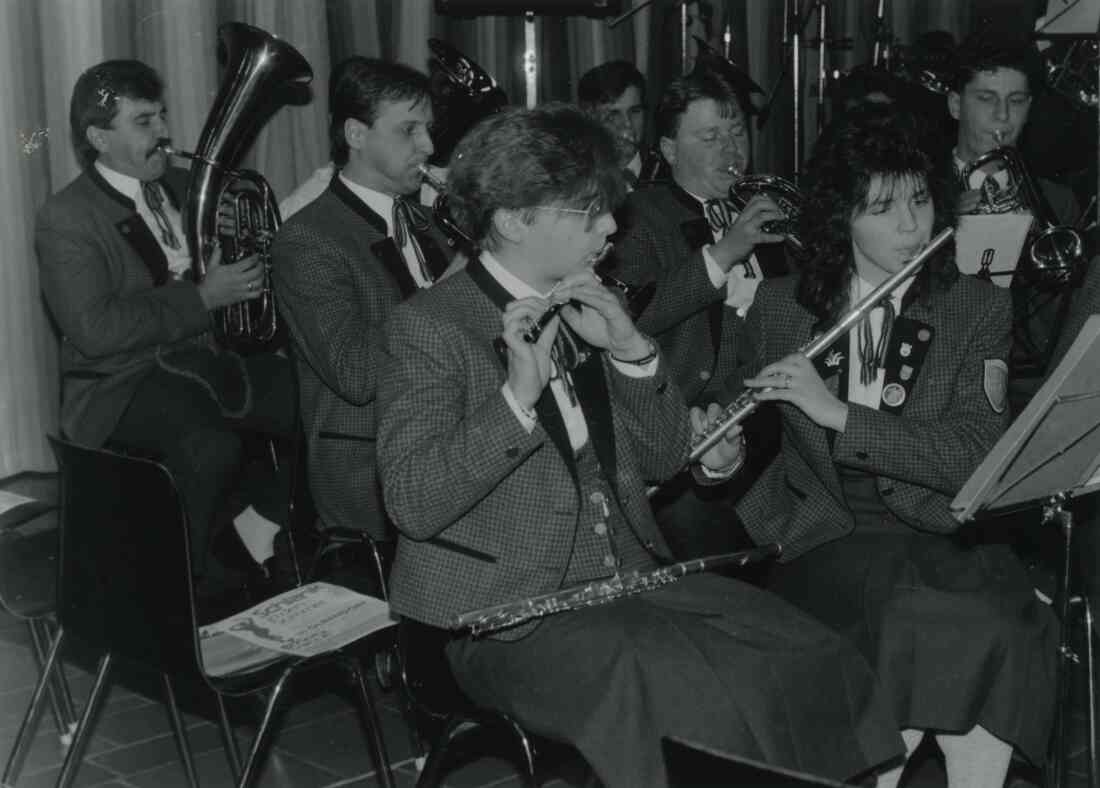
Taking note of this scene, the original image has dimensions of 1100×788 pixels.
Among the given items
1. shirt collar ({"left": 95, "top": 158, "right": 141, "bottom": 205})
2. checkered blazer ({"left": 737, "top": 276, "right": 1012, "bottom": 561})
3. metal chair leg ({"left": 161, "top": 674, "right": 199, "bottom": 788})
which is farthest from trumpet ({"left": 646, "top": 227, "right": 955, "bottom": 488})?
shirt collar ({"left": 95, "top": 158, "right": 141, "bottom": 205})

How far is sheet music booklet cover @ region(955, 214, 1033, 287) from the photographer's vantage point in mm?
3727

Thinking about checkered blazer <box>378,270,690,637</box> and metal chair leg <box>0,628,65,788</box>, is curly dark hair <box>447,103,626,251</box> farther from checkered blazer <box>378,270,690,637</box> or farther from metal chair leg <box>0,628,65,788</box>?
metal chair leg <box>0,628,65,788</box>

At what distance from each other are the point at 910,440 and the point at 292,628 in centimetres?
115

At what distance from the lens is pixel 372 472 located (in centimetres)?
332

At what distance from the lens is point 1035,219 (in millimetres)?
4211

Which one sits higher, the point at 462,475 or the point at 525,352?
the point at 525,352

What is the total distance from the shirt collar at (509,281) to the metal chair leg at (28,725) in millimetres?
1119

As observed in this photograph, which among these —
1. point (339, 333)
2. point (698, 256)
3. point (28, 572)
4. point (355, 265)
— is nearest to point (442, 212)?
point (355, 265)

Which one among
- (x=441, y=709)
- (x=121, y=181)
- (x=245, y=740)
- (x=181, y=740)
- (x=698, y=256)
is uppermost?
(x=121, y=181)

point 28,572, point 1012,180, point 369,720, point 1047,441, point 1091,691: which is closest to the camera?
point 1047,441

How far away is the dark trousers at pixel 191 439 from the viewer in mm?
3744

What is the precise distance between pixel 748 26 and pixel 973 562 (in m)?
4.02

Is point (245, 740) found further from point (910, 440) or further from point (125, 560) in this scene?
point (910, 440)

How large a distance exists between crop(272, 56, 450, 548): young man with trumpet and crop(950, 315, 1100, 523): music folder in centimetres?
149
